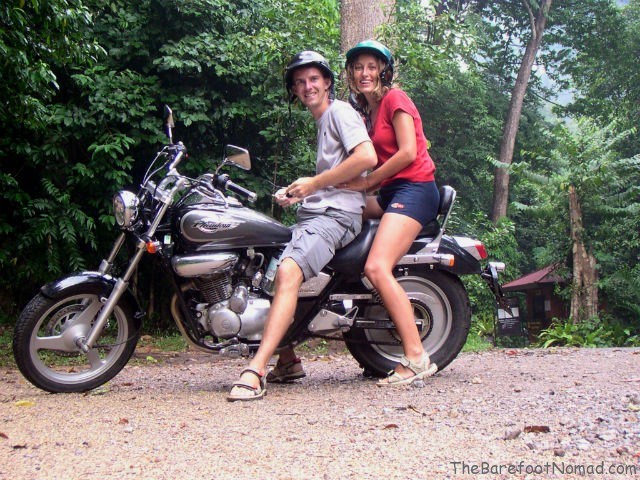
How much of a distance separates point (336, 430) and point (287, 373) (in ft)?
5.26

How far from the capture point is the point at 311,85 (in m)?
4.31

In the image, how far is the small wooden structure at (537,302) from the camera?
75.6 feet

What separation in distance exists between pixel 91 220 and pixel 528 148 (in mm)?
21291

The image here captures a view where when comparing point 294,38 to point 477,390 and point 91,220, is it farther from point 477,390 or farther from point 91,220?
point 477,390

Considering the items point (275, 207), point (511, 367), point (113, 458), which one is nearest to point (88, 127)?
point (275, 207)

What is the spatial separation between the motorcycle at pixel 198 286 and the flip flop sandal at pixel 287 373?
36 centimetres

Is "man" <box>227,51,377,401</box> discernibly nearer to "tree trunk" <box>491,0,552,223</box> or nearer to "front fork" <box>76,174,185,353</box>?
"front fork" <box>76,174,185,353</box>

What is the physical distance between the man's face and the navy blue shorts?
0.69 meters

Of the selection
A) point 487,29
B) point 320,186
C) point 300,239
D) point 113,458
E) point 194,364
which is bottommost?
point 194,364

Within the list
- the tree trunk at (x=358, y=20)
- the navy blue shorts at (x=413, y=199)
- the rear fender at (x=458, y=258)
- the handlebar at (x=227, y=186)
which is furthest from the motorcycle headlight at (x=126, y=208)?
the tree trunk at (x=358, y=20)

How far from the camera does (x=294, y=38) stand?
26.2 ft

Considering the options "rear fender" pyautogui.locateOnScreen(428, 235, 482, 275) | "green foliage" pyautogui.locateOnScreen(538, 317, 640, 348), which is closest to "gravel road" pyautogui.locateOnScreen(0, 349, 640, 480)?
"rear fender" pyautogui.locateOnScreen(428, 235, 482, 275)

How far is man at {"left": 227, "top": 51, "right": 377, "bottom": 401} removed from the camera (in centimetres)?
399

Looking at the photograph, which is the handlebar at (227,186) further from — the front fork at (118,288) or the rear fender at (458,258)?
the rear fender at (458,258)
